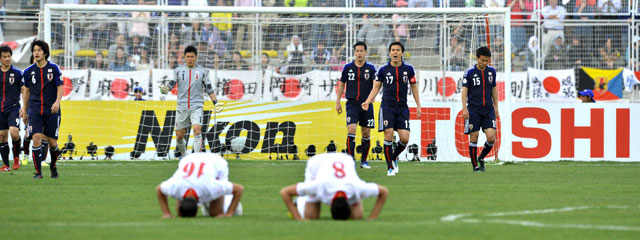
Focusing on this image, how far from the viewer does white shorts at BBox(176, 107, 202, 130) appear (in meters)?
19.4

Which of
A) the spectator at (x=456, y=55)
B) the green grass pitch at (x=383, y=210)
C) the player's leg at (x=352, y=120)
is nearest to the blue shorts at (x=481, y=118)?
the green grass pitch at (x=383, y=210)

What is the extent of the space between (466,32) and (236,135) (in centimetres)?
620

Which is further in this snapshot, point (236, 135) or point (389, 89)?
point (236, 135)

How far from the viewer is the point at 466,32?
81.7 ft

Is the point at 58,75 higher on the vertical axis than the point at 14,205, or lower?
higher

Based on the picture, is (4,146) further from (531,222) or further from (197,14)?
(531,222)

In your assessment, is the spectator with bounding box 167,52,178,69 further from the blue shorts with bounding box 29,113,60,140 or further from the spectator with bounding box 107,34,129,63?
the blue shorts with bounding box 29,113,60,140

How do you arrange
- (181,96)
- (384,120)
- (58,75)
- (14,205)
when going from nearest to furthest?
(14,205) < (58,75) < (384,120) < (181,96)

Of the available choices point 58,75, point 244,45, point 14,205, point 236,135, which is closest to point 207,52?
point 244,45

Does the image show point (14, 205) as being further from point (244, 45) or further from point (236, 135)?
point (244, 45)

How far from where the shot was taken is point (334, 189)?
9.03 m

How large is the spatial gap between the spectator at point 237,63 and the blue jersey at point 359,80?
741 centimetres

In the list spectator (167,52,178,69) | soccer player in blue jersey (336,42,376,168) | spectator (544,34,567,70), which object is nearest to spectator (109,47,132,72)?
spectator (167,52,178,69)

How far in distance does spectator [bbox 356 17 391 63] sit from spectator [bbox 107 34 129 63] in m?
A: 5.86
